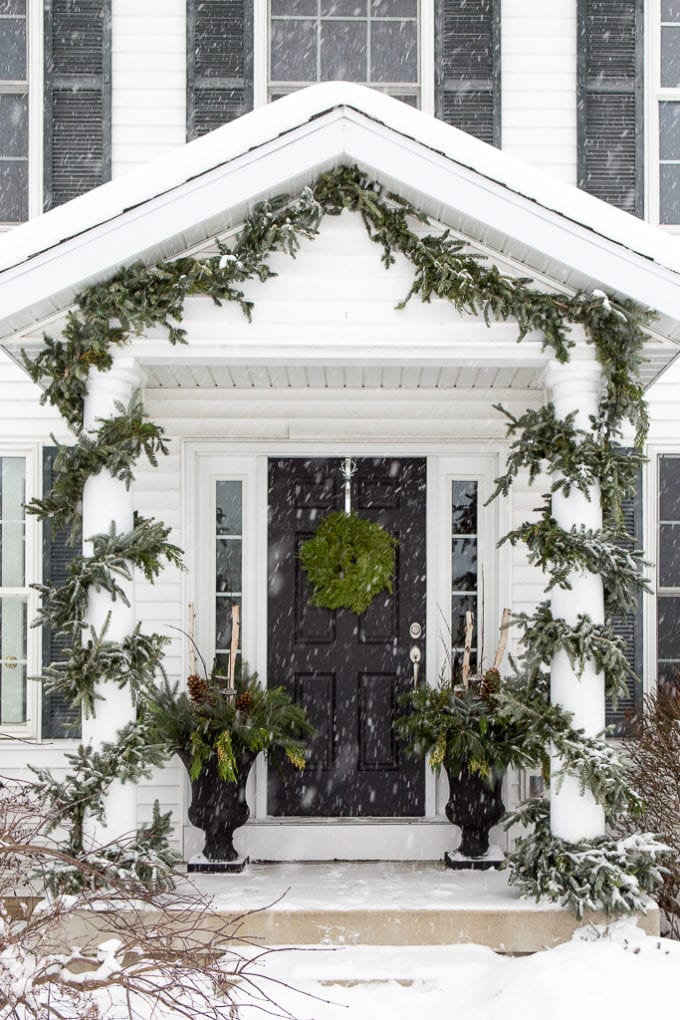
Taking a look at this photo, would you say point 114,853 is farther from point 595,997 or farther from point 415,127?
point 415,127

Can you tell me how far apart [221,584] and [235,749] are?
1241 mm

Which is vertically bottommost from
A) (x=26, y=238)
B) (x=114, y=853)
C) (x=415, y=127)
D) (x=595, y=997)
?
(x=595, y=997)

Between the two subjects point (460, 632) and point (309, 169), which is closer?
point (309, 169)

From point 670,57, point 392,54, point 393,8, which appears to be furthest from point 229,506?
point 670,57

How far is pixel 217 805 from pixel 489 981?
184 centimetres

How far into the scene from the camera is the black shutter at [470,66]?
6.74 metres

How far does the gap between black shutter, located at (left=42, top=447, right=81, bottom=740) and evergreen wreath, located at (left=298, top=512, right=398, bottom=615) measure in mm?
1583

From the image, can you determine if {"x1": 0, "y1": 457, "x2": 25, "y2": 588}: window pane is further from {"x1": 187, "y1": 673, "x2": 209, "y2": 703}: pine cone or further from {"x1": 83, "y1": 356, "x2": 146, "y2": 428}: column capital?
{"x1": 83, "y1": 356, "x2": 146, "y2": 428}: column capital

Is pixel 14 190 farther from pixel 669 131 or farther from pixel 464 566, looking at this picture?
pixel 669 131

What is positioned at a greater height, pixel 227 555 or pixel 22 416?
pixel 22 416

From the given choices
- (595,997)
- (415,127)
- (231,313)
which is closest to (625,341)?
(415,127)

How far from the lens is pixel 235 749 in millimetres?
5621

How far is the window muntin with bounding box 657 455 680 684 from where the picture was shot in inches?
261

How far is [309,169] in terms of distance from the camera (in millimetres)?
4770
